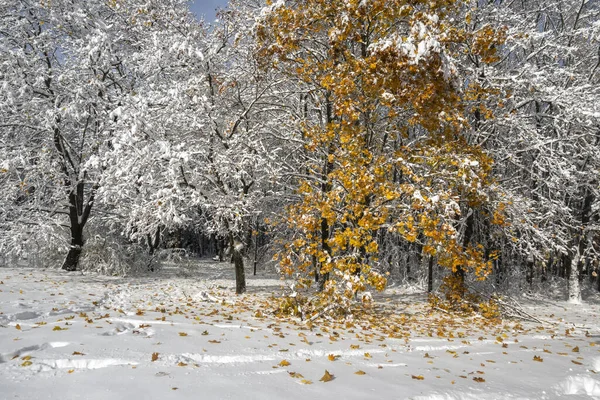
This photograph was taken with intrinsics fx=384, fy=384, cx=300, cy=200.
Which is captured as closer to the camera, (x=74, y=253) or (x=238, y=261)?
(x=238, y=261)

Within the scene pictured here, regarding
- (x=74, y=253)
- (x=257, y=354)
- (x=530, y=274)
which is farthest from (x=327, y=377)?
(x=530, y=274)

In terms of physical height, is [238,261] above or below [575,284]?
above

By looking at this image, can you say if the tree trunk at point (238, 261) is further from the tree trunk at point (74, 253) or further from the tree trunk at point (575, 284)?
the tree trunk at point (575, 284)

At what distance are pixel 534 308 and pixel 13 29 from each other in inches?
671

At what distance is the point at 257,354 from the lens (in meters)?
4.26

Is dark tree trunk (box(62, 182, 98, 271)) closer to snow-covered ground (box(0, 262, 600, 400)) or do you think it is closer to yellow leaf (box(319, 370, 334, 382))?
snow-covered ground (box(0, 262, 600, 400))

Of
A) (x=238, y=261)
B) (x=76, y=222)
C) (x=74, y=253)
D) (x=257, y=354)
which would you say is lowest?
(x=257, y=354)

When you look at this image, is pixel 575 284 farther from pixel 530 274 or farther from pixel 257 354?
pixel 257 354

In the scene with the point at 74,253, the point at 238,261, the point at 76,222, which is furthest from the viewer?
the point at 76,222

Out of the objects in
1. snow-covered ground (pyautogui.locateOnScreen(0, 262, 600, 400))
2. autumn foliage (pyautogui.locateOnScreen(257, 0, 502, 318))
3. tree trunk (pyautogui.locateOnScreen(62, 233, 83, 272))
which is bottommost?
snow-covered ground (pyautogui.locateOnScreen(0, 262, 600, 400))

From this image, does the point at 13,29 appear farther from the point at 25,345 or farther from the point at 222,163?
the point at 25,345

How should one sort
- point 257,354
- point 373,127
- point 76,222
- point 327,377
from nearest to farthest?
point 327,377 < point 257,354 < point 373,127 < point 76,222

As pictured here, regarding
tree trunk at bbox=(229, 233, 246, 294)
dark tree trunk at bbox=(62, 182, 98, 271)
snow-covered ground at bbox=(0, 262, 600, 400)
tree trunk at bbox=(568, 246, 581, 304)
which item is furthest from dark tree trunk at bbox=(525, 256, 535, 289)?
dark tree trunk at bbox=(62, 182, 98, 271)

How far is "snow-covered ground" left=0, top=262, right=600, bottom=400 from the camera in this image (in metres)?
3.07
